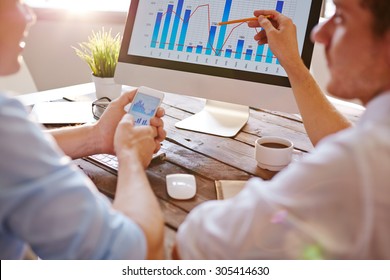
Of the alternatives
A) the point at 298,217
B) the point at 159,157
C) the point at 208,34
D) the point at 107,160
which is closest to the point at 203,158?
the point at 159,157

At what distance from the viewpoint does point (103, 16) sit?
2.76 metres

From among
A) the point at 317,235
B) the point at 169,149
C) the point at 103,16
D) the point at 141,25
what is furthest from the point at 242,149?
the point at 103,16

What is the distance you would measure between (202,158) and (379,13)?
701 millimetres

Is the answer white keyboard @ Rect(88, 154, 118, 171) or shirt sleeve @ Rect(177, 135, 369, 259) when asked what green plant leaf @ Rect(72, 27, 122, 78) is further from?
shirt sleeve @ Rect(177, 135, 369, 259)

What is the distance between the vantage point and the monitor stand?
145cm

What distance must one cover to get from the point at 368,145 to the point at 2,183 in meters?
0.48

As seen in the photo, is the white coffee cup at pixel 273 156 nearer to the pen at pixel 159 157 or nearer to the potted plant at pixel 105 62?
the pen at pixel 159 157

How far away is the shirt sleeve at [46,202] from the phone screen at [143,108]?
0.48m

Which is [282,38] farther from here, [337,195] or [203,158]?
[337,195]

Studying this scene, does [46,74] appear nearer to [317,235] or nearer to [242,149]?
[242,149]

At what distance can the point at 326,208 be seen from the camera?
603 mm

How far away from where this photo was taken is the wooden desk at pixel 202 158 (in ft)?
3.42

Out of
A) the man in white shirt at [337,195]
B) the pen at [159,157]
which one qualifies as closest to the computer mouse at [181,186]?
the pen at [159,157]

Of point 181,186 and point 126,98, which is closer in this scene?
point 181,186
